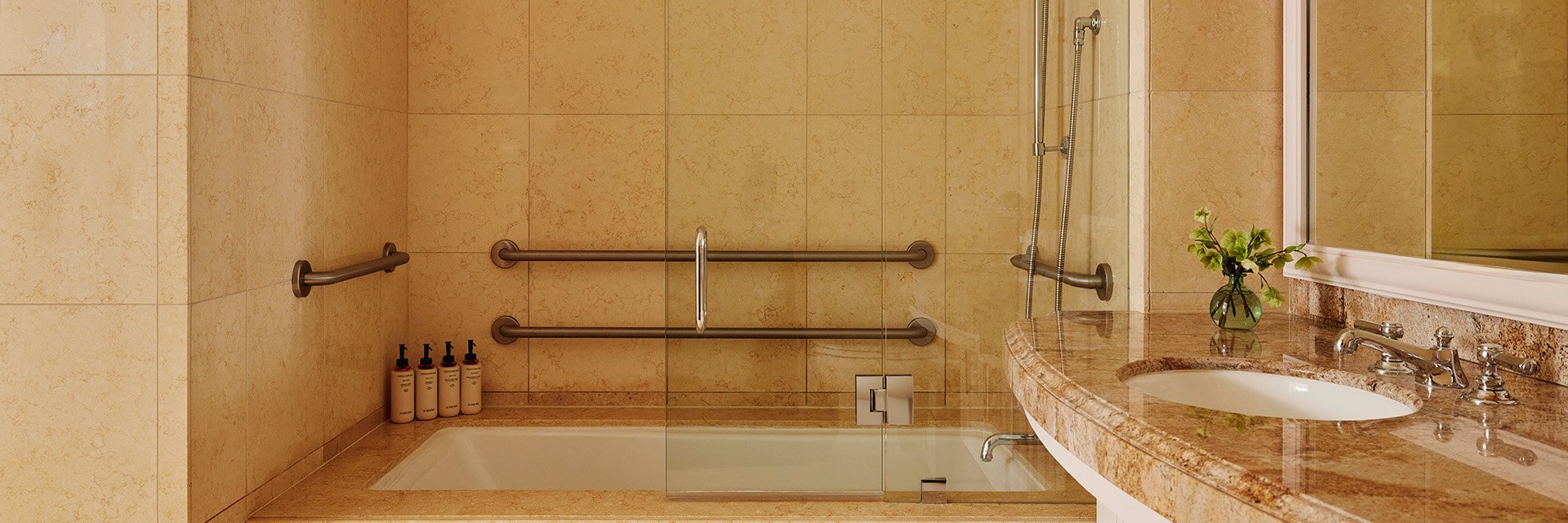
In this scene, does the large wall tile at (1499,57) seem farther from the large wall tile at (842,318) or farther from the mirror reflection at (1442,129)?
the large wall tile at (842,318)

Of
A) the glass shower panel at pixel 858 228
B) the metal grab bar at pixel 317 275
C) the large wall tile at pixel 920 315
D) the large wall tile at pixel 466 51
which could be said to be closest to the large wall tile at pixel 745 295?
the glass shower panel at pixel 858 228

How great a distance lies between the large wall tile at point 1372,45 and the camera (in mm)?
1419

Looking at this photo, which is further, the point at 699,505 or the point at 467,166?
the point at 467,166

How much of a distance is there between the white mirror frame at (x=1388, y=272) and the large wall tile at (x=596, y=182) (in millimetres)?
1591

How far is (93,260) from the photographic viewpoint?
5.55 ft

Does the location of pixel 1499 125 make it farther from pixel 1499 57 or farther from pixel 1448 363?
pixel 1448 363

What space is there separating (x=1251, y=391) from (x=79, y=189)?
189 cm

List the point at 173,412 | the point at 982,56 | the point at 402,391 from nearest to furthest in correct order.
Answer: the point at 173,412
the point at 982,56
the point at 402,391

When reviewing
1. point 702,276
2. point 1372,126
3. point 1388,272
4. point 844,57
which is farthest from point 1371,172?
point 702,276

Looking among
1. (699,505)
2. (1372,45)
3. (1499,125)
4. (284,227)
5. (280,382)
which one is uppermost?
(1372,45)

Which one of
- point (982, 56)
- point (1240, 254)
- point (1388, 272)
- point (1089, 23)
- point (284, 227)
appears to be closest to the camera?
point (1388, 272)

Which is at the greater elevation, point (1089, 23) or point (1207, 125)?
point (1089, 23)

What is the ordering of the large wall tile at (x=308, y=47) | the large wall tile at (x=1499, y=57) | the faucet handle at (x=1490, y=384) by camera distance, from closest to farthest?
the faucet handle at (x=1490, y=384) → the large wall tile at (x=1499, y=57) → the large wall tile at (x=308, y=47)

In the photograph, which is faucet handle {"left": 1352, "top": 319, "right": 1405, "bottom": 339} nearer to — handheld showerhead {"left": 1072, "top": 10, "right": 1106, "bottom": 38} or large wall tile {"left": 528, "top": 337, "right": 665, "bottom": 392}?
handheld showerhead {"left": 1072, "top": 10, "right": 1106, "bottom": 38}
